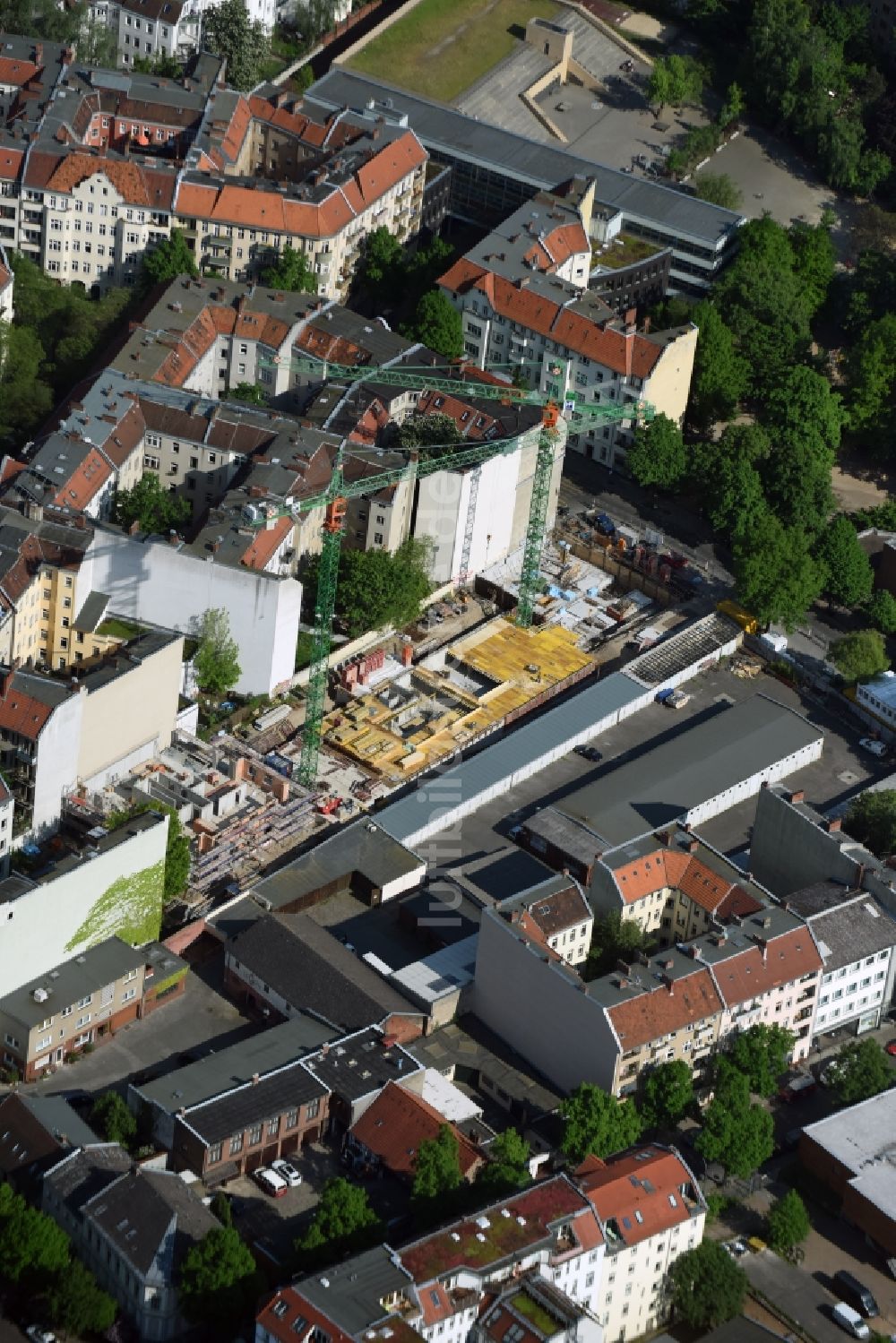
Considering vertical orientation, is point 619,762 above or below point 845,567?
below

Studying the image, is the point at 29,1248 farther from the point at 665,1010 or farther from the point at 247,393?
the point at 247,393

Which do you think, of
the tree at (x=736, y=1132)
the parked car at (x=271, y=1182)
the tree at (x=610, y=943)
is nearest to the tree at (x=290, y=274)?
the tree at (x=610, y=943)

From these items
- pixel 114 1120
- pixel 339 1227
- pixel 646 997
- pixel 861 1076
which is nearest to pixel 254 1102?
pixel 114 1120

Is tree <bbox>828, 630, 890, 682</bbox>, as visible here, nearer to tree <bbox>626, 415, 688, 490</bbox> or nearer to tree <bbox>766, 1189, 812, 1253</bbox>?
tree <bbox>626, 415, 688, 490</bbox>

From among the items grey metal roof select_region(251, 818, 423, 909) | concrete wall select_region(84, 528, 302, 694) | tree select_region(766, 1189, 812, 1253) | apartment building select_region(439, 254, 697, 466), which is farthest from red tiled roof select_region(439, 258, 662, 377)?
tree select_region(766, 1189, 812, 1253)

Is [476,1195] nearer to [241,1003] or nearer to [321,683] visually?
[241,1003]

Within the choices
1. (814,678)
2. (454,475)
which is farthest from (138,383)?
(814,678)
